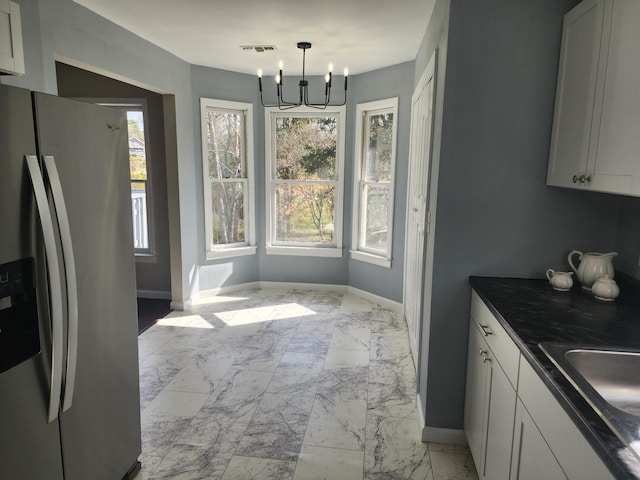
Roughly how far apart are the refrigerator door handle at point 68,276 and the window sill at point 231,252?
3254mm

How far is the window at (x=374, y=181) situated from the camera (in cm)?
450

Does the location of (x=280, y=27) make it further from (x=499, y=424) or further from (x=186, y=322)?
(x=499, y=424)

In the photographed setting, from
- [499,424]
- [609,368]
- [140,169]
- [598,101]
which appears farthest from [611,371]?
[140,169]

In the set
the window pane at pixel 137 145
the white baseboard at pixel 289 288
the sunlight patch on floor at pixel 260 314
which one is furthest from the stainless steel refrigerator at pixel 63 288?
the window pane at pixel 137 145

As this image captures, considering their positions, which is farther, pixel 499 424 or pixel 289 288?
pixel 289 288

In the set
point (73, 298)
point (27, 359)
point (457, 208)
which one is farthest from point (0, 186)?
point (457, 208)

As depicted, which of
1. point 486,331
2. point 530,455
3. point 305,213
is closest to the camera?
point 530,455

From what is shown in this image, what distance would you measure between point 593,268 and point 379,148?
2.93m

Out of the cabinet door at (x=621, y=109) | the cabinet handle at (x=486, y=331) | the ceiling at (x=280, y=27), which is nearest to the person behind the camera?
the cabinet door at (x=621, y=109)

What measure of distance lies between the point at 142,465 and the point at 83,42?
256 cm

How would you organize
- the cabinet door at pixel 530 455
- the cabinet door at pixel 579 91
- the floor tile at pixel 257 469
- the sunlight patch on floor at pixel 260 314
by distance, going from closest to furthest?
the cabinet door at pixel 530 455 → the cabinet door at pixel 579 91 → the floor tile at pixel 257 469 → the sunlight patch on floor at pixel 260 314

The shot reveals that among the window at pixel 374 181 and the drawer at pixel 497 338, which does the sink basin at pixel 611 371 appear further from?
the window at pixel 374 181

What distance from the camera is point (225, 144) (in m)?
4.85

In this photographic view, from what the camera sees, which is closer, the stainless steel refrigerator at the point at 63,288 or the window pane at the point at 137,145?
the stainless steel refrigerator at the point at 63,288
